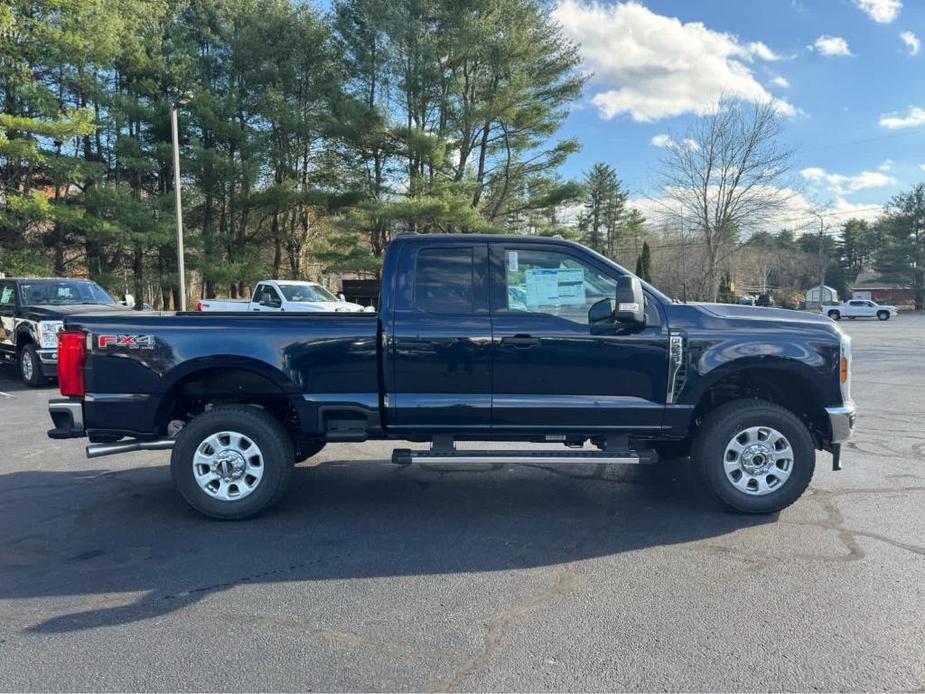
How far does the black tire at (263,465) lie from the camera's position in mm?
4578

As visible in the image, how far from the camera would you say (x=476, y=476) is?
5.85m

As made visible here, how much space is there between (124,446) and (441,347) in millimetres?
2457

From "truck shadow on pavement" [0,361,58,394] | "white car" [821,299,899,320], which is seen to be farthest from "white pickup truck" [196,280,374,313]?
"white car" [821,299,899,320]

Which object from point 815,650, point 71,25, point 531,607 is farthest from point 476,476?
point 71,25

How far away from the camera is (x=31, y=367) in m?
11.3

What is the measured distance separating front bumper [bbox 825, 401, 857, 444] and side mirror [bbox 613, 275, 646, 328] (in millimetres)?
1573

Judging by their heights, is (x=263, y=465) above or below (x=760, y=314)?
below

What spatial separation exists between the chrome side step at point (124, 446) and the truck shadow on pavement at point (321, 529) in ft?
1.72

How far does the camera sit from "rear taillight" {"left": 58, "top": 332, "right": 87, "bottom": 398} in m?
4.58

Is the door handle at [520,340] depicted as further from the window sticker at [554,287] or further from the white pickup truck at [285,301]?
the white pickup truck at [285,301]

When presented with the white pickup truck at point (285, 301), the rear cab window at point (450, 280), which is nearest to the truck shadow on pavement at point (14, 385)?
the white pickup truck at point (285, 301)

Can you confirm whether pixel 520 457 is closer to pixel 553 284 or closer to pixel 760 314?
pixel 553 284

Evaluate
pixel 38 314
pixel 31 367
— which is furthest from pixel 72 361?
pixel 31 367

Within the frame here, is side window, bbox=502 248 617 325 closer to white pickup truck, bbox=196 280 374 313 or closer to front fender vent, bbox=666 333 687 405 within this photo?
front fender vent, bbox=666 333 687 405
